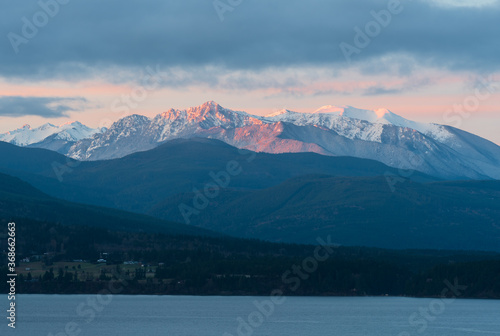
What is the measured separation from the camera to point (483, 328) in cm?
19988

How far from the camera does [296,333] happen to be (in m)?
190

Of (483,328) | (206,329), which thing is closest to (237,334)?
(206,329)

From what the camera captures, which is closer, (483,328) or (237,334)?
(237,334)

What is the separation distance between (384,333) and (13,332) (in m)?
71.8

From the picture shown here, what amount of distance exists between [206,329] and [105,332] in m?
20.1

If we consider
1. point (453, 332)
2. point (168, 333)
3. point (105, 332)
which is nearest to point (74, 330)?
point (105, 332)

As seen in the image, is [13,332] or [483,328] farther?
[483,328]

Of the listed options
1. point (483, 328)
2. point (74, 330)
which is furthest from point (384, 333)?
point (74, 330)

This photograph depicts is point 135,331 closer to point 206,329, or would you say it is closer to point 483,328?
point 206,329

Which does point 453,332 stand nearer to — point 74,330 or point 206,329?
point 206,329

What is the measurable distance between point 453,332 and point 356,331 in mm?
19296

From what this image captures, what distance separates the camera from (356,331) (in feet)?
643

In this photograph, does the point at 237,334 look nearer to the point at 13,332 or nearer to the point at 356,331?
the point at 356,331

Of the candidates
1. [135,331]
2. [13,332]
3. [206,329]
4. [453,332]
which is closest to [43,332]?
[13,332]
